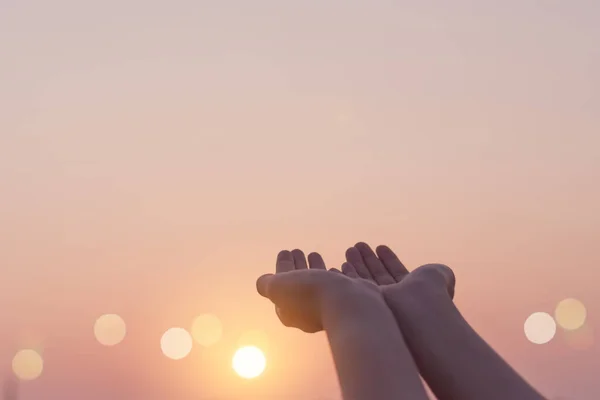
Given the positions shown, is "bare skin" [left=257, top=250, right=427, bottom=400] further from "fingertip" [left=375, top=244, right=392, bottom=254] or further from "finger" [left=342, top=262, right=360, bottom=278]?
"fingertip" [left=375, top=244, right=392, bottom=254]

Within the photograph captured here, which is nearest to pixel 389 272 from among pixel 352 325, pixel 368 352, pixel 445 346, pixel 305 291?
pixel 305 291

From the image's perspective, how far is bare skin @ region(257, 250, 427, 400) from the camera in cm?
405

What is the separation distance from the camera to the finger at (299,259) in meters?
6.47

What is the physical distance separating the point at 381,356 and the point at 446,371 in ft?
3.26

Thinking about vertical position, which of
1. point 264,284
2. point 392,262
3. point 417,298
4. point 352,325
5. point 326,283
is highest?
point 392,262

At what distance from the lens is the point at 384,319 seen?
15.5 ft

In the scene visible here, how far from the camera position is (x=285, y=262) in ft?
21.2

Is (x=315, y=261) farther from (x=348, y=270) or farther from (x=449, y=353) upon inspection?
(x=449, y=353)

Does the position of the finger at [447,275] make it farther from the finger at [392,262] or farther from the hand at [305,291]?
the hand at [305,291]

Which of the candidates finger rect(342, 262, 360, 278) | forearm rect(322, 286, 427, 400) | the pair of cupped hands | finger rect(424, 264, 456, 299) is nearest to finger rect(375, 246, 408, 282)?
the pair of cupped hands

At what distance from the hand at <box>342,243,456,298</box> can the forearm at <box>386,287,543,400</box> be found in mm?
131

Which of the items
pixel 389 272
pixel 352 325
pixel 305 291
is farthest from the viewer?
pixel 389 272

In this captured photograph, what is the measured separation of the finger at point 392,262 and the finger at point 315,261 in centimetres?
67

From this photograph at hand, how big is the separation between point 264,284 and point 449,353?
1.68 meters
